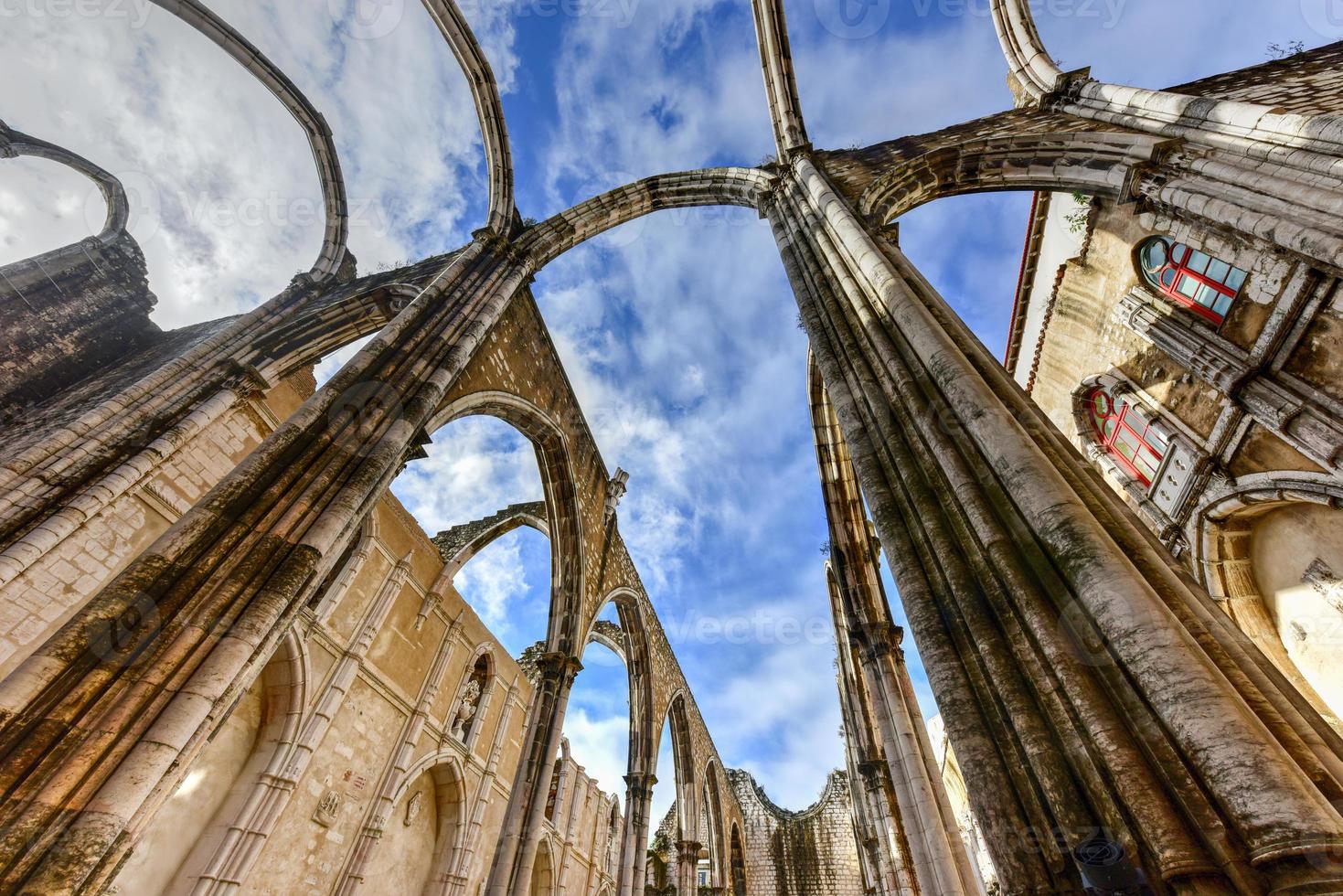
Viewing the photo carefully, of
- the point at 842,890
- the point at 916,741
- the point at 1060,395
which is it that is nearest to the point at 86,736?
A: the point at 916,741

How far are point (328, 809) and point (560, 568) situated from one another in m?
5.01

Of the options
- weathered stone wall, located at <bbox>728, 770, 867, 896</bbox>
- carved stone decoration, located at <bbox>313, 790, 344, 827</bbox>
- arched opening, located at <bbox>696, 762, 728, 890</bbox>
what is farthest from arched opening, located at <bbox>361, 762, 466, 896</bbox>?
weathered stone wall, located at <bbox>728, 770, 867, 896</bbox>

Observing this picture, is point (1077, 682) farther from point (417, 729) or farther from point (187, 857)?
point (417, 729)

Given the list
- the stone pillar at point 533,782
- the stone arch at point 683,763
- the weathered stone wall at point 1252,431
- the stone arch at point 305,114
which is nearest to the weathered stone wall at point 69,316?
the stone arch at point 305,114

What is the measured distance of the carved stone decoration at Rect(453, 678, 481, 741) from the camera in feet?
38.4

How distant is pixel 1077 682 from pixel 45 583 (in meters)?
9.03

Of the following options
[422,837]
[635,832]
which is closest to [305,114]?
[422,837]

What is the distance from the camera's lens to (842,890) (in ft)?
53.3

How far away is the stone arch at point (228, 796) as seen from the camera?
21.4ft

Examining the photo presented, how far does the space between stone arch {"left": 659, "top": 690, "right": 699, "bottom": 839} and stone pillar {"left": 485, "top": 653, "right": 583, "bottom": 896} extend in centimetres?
659

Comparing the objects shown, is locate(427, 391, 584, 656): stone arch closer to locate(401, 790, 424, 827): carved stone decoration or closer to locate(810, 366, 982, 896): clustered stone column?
locate(401, 790, 424, 827): carved stone decoration

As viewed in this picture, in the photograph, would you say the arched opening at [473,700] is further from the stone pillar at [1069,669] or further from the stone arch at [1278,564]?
the stone arch at [1278,564]

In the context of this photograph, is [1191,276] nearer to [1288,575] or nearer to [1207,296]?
[1207,296]

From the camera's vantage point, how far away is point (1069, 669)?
2123 mm
